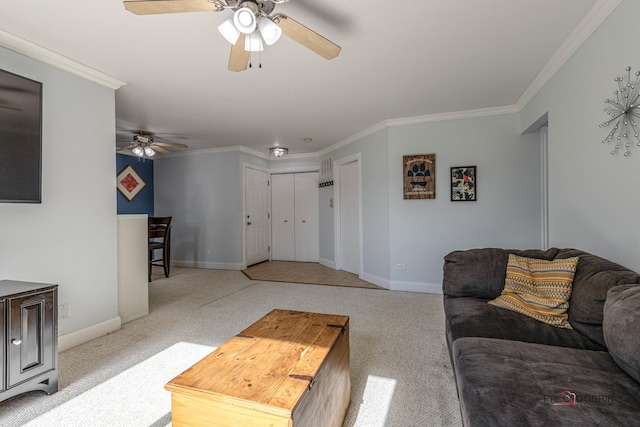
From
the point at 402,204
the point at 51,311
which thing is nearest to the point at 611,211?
the point at 402,204

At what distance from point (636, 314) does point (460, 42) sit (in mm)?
2017

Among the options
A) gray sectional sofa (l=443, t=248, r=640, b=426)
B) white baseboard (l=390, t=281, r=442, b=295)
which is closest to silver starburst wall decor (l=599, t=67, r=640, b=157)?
gray sectional sofa (l=443, t=248, r=640, b=426)

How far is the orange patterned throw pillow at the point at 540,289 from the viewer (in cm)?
170

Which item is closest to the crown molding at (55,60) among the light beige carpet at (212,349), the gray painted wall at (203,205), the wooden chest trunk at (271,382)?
the light beige carpet at (212,349)

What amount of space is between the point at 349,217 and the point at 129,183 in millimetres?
4274

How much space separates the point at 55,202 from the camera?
2.37 meters

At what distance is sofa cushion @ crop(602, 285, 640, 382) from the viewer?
1.08 metres

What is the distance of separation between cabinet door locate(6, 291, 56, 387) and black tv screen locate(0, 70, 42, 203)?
2.40 feet

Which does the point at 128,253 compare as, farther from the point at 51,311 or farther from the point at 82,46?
the point at 82,46

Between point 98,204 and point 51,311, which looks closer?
point 51,311

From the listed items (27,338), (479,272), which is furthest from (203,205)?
(479,272)

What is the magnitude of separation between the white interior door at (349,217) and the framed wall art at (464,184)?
151 centimetres

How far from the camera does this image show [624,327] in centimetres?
114

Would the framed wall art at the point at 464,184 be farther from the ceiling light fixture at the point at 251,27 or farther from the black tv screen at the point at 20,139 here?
the black tv screen at the point at 20,139
